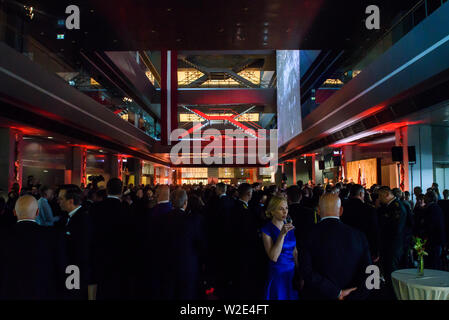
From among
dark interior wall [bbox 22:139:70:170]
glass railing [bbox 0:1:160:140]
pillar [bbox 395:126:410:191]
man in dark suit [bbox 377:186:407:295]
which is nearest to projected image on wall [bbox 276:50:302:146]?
pillar [bbox 395:126:410:191]

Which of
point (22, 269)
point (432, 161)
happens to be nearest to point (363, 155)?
point (432, 161)

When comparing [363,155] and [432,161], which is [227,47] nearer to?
[432,161]

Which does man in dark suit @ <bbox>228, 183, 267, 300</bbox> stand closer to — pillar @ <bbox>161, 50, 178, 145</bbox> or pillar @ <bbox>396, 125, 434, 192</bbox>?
pillar @ <bbox>396, 125, 434, 192</bbox>

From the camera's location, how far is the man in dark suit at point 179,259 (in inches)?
114

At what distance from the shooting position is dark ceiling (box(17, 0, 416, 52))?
6.52 meters

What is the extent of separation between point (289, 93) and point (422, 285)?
12748 millimetres

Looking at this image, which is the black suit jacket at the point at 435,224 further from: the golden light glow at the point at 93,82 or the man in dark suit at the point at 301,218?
the golden light glow at the point at 93,82

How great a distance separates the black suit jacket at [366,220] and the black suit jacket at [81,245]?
11.4 ft

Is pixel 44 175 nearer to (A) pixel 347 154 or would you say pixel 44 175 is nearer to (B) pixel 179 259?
(B) pixel 179 259

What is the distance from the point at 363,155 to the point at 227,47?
9.61 metres

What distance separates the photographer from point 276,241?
8.70ft

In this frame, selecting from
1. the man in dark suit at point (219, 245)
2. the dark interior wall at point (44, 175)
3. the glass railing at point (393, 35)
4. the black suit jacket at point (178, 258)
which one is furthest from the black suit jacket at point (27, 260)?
the dark interior wall at point (44, 175)

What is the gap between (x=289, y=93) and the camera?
15.0 metres

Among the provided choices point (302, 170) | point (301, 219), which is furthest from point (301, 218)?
point (302, 170)
